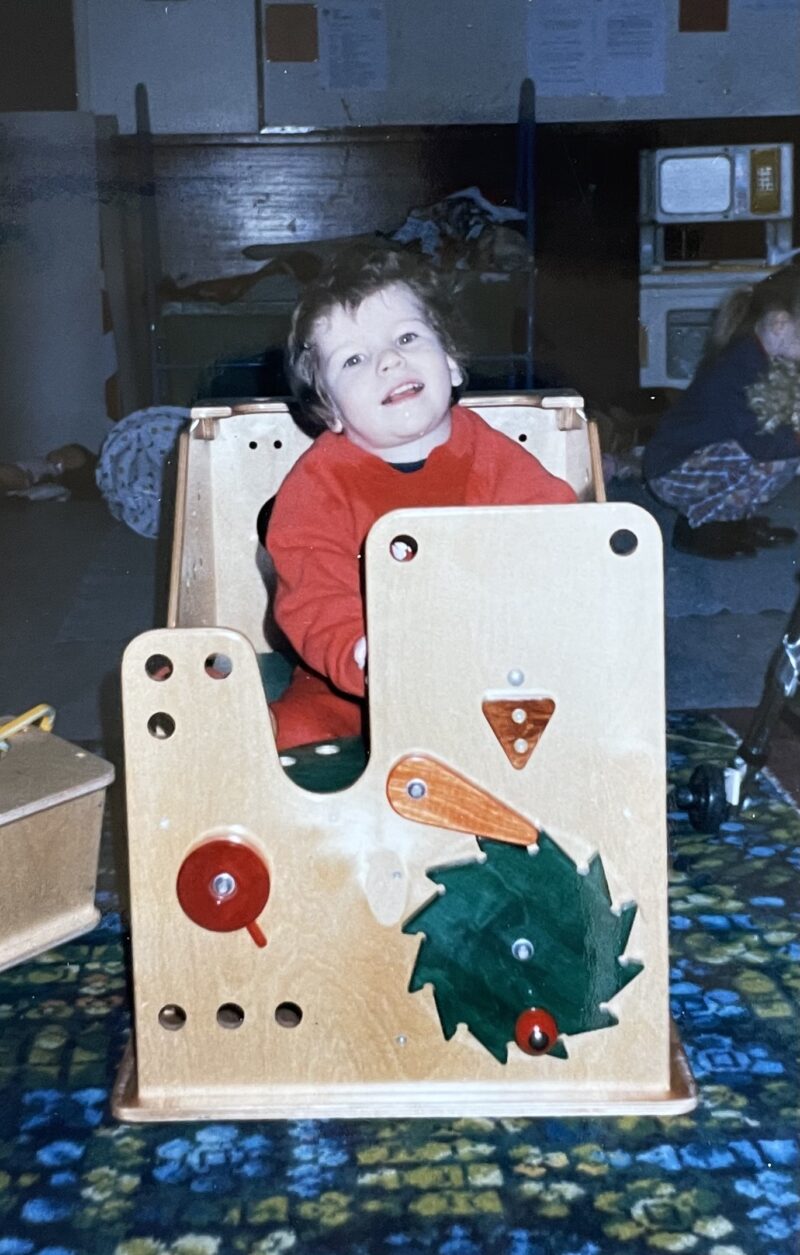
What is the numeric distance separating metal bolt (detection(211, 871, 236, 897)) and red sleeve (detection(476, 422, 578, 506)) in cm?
37

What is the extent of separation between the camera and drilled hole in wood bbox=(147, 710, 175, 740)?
0.79 m

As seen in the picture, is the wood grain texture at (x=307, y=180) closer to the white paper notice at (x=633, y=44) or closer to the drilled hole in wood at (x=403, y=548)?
the white paper notice at (x=633, y=44)

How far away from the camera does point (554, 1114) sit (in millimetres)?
827

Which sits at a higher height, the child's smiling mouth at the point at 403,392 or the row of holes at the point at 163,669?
the child's smiling mouth at the point at 403,392

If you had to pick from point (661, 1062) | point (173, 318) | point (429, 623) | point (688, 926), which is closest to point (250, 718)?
point (429, 623)

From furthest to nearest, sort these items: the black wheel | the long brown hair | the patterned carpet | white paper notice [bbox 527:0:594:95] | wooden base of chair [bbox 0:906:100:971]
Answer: the long brown hair < white paper notice [bbox 527:0:594:95] < the black wheel < wooden base of chair [bbox 0:906:100:971] < the patterned carpet

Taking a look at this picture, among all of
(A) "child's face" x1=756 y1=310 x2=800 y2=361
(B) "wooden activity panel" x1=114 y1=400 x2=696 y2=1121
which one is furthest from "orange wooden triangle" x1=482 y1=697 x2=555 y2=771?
(A) "child's face" x1=756 y1=310 x2=800 y2=361

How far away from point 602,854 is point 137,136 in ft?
4.65

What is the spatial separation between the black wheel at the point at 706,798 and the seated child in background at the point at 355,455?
0.32 m

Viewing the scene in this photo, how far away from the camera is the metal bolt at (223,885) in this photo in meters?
0.80

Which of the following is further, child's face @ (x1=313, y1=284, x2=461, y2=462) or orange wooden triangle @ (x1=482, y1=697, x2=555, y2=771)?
child's face @ (x1=313, y1=284, x2=461, y2=462)

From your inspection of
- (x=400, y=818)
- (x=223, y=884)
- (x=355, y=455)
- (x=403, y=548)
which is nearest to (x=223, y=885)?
(x=223, y=884)

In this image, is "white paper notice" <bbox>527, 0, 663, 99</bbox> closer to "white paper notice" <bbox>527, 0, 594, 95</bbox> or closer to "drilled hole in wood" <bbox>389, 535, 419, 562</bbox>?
"white paper notice" <bbox>527, 0, 594, 95</bbox>

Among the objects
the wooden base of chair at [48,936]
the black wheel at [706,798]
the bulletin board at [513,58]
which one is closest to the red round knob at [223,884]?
the wooden base of chair at [48,936]
